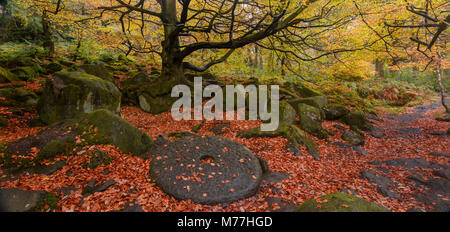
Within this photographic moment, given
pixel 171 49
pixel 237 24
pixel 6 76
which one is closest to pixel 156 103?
pixel 171 49

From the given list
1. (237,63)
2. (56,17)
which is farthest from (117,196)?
(237,63)

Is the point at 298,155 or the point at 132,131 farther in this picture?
the point at 298,155

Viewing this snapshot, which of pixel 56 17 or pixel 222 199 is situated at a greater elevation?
pixel 56 17

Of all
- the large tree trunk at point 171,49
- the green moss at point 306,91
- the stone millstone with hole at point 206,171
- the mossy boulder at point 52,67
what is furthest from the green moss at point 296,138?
the mossy boulder at point 52,67

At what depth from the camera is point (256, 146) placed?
6.00 m

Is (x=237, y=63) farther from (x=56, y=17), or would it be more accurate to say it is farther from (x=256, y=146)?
(x=56, y=17)

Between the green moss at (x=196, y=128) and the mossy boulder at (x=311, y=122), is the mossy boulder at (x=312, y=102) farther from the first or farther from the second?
the green moss at (x=196, y=128)

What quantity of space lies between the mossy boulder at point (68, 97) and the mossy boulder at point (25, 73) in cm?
426

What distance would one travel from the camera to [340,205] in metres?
2.64

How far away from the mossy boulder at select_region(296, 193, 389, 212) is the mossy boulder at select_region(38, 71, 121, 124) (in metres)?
6.50

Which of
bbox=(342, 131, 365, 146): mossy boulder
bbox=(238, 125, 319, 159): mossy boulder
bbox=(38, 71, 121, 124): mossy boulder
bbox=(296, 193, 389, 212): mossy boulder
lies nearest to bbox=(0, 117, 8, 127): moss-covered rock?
bbox=(38, 71, 121, 124): mossy boulder

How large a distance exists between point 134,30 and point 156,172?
9055mm

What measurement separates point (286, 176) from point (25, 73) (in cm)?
1175

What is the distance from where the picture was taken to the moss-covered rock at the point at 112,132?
15.1 feet
